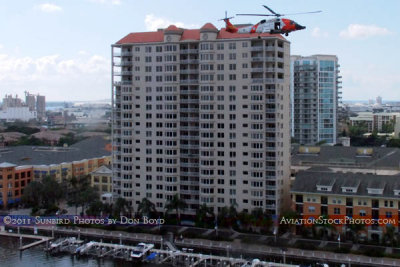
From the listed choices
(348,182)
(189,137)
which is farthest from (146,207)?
(348,182)

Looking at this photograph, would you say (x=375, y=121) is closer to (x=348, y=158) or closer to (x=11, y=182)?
(x=348, y=158)

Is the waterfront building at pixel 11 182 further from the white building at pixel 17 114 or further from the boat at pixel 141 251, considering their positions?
Answer: the white building at pixel 17 114

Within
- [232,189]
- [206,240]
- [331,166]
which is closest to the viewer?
[206,240]

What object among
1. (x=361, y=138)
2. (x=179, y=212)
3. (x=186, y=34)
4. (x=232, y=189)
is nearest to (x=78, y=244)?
(x=179, y=212)

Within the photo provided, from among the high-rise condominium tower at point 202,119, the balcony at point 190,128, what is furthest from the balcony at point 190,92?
the balcony at point 190,128

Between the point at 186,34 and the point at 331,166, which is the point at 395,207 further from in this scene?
the point at 186,34

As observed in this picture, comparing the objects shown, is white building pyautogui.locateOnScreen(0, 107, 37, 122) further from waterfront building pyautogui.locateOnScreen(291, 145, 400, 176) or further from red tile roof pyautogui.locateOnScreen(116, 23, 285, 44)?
waterfront building pyautogui.locateOnScreen(291, 145, 400, 176)
